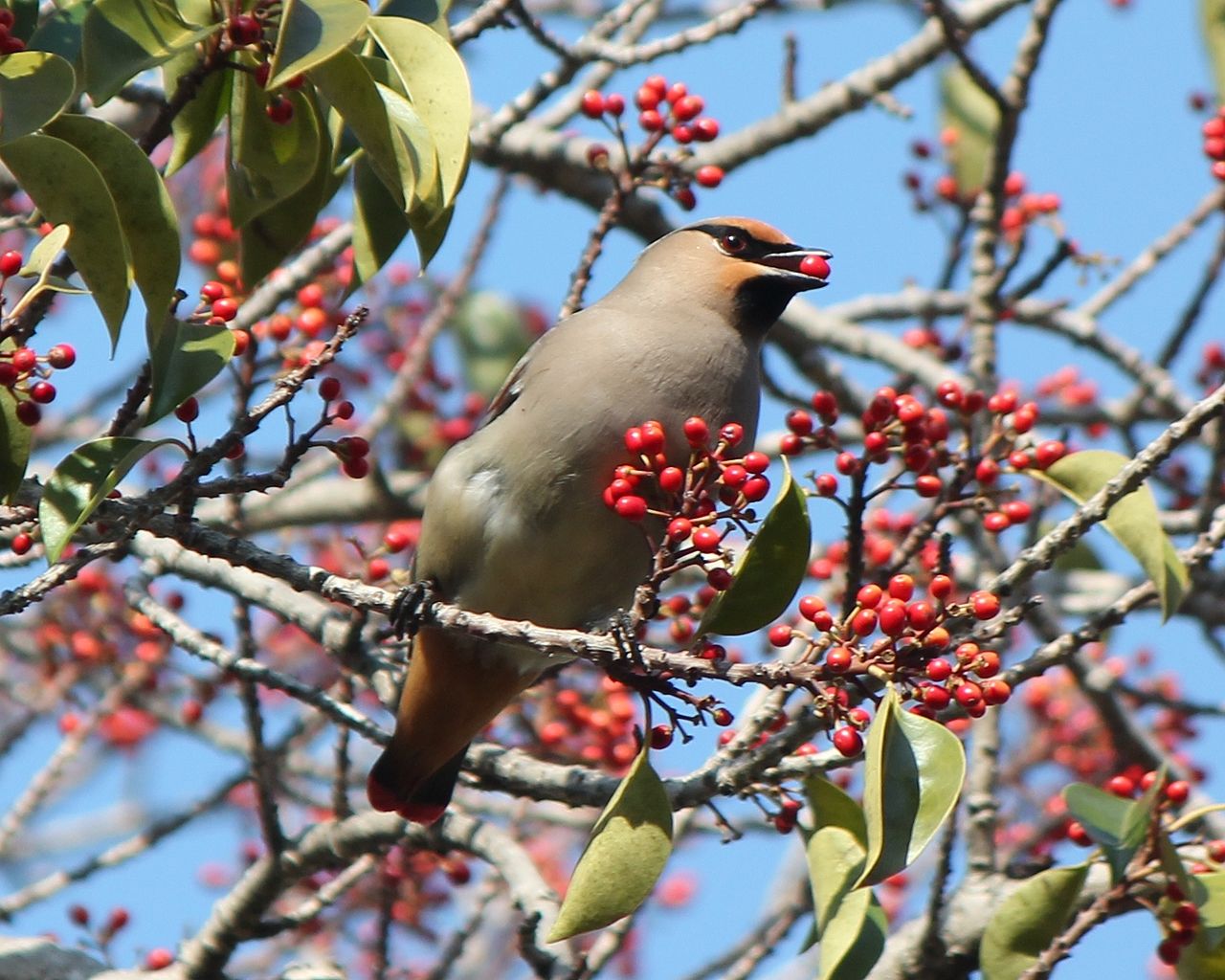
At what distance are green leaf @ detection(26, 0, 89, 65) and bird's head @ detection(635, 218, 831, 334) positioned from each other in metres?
1.83

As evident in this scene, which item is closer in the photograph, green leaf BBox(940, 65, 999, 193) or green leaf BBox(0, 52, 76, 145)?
green leaf BBox(0, 52, 76, 145)

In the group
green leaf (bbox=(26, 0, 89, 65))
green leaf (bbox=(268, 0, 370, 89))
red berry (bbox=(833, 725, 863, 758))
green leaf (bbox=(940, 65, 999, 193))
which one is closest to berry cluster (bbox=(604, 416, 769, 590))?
red berry (bbox=(833, 725, 863, 758))

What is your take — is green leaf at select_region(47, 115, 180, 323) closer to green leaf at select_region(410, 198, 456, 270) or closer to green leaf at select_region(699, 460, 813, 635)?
green leaf at select_region(410, 198, 456, 270)

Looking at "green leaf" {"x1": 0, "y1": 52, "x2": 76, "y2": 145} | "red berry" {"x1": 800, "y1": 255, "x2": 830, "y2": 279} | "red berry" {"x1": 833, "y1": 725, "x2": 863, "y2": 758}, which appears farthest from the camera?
"red berry" {"x1": 800, "y1": 255, "x2": 830, "y2": 279}

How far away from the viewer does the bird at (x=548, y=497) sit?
147 inches

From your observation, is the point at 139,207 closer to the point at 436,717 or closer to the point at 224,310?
the point at 224,310

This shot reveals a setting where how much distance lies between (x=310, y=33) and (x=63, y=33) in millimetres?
555

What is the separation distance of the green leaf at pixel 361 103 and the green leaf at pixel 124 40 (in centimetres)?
19

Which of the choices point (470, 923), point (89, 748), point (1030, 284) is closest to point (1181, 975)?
point (470, 923)

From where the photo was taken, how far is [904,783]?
247 centimetres

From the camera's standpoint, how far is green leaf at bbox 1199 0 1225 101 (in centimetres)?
506

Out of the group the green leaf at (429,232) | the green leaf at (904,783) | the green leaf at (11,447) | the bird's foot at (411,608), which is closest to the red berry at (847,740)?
the green leaf at (904,783)

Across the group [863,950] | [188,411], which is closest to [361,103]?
[188,411]

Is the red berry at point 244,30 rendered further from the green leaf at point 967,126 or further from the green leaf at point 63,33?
the green leaf at point 967,126
